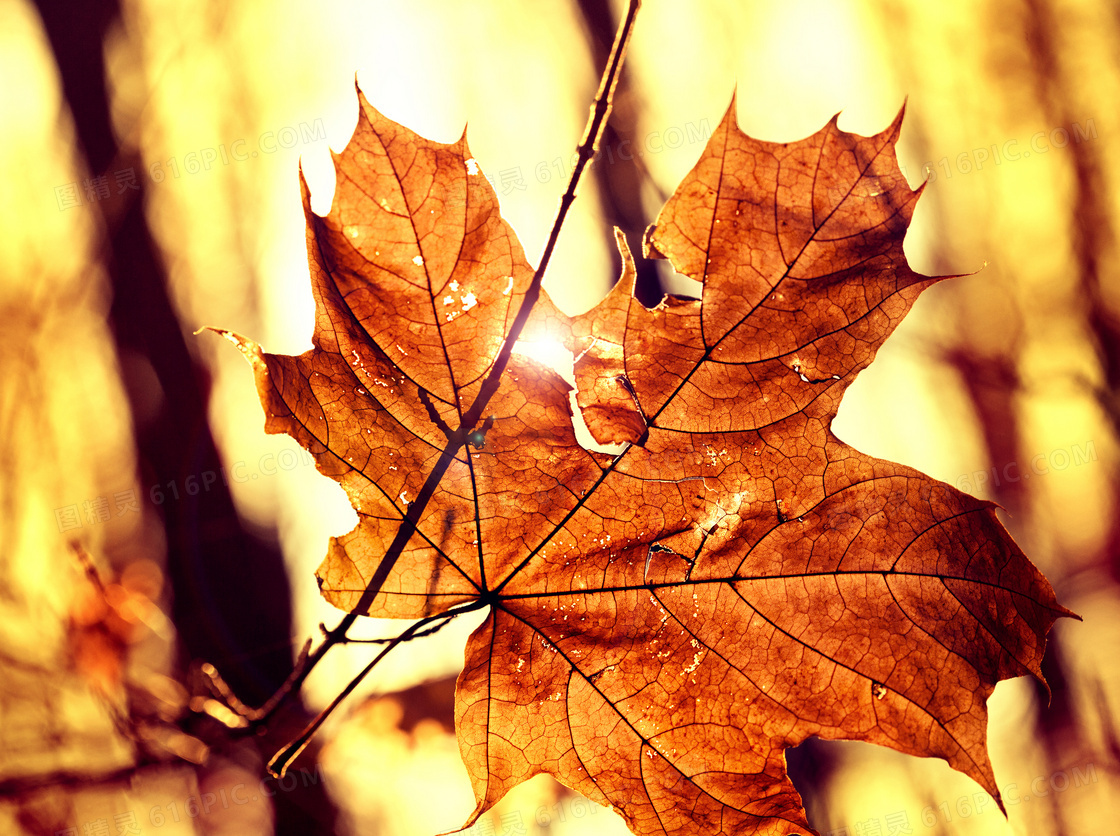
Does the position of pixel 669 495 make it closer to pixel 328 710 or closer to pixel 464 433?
pixel 464 433

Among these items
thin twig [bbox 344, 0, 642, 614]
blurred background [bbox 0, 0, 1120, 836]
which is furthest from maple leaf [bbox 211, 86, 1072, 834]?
blurred background [bbox 0, 0, 1120, 836]

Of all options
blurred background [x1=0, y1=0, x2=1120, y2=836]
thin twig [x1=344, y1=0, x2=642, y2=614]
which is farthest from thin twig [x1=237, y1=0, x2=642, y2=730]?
blurred background [x1=0, y1=0, x2=1120, y2=836]

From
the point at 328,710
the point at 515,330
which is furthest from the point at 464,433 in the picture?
the point at 328,710

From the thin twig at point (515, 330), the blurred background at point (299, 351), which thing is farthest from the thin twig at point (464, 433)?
the blurred background at point (299, 351)

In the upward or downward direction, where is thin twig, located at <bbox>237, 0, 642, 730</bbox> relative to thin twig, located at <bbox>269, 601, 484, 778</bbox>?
upward

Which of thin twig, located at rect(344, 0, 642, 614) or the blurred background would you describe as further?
the blurred background

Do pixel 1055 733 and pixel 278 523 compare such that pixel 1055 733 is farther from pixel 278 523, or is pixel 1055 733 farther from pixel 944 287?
pixel 278 523

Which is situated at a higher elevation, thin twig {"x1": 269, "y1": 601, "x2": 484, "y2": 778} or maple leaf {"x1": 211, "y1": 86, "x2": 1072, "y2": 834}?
maple leaf {"x1": 211, "y1": 86, "x2": 1072, "y2": 834}

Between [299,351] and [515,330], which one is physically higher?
[299,351]

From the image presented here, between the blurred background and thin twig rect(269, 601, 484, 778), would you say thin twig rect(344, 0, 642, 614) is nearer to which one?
thin twig rect(269, 601, 484, 778)
